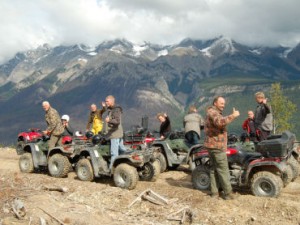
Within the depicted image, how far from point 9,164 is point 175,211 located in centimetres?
1034

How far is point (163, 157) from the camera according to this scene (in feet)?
47.0

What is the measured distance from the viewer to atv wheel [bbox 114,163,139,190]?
11320 millimetres

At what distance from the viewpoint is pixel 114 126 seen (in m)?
11.8

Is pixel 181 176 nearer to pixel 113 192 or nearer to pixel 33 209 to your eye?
pixel 113 192

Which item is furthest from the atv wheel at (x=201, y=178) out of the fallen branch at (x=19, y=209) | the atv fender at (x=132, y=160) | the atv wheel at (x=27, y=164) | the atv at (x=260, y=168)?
the atv wheel at (x=27, y=164)

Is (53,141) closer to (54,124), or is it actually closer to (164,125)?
(54,124)

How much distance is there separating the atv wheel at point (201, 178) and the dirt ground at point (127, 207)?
63 centimetres

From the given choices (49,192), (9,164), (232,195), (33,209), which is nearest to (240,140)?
(232,195)

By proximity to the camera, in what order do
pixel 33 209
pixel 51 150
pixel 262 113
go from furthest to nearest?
pixel 51 150 < pixel 262 113 < pixel 33 209

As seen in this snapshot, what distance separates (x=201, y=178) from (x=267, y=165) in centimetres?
185

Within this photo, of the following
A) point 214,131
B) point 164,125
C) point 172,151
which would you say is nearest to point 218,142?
point 214,131

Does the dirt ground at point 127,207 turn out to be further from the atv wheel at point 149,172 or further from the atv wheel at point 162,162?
the atv wheel at point 162,162

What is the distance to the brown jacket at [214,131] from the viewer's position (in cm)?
944

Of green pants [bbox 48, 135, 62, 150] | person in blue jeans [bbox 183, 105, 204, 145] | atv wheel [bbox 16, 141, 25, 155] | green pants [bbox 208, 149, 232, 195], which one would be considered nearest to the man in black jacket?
person in blue jeans [bbox 183, 105, 204, 145]
